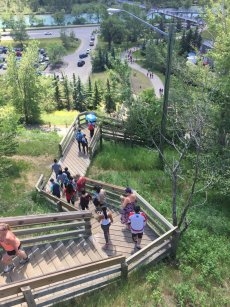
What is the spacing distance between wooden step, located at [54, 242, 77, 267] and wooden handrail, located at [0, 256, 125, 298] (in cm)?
109

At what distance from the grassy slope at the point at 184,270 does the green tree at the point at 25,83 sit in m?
23.3

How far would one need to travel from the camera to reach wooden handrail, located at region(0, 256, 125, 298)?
23.7 feet

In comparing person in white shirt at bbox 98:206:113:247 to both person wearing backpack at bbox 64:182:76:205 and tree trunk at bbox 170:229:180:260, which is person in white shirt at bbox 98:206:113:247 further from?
person wearing backpack at bbox 64:182:76:205

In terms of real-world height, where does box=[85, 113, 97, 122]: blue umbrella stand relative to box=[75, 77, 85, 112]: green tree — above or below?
above

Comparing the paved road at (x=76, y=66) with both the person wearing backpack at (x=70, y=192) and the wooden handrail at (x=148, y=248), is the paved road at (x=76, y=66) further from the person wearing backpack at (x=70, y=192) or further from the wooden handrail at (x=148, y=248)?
the wooden handrail at (x=148, y=248)

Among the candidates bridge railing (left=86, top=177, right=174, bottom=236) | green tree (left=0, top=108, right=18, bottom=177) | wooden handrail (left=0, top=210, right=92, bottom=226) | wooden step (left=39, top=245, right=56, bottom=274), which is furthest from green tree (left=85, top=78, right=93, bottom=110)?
wooden step (left=39, top=245, right=56, bottom=274)

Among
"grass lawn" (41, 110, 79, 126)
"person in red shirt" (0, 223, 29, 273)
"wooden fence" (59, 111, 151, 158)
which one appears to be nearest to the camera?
"person in red shirt" (0, 223, 29, 273)

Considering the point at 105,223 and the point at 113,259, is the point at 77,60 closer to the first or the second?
the point at 105,223

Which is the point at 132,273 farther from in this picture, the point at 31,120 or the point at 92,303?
the point at 31,120

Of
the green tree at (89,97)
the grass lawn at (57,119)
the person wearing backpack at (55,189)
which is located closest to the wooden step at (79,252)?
the person wearing backpack at (55,189)

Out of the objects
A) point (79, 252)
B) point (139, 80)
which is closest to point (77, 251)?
point (79, 252)

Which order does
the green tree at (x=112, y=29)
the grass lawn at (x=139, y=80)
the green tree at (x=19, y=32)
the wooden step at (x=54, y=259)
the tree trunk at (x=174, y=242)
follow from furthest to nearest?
1. the green tree at (x=19, y=32)
2. the green tree at (x=112, y=29)
3. the grass lawn at (x=139, y=80)
4. the tree trunk at (x=174, y=242)
5. the wooden step at (x=54, y=259)

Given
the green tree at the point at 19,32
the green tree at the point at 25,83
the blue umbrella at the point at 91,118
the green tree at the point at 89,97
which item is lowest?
the green tree at the point at 19,32

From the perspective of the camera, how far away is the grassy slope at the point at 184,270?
8809 mm
